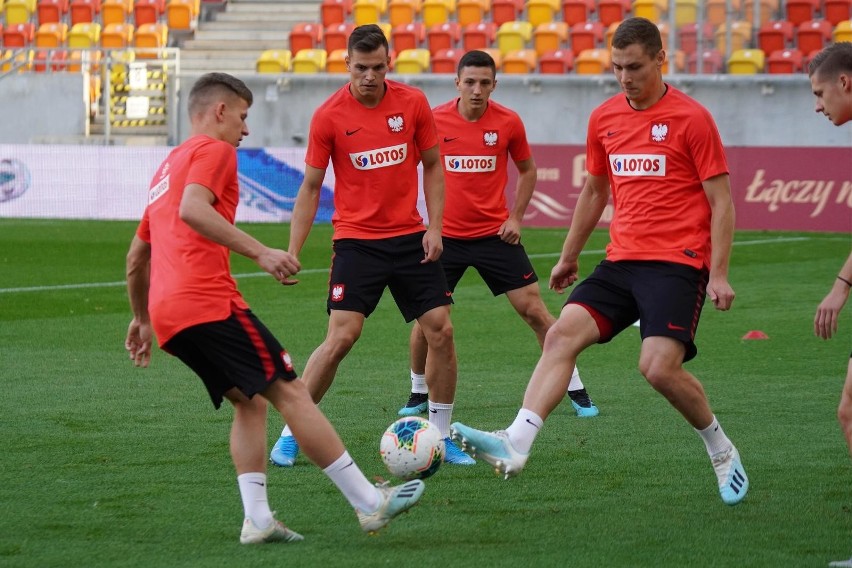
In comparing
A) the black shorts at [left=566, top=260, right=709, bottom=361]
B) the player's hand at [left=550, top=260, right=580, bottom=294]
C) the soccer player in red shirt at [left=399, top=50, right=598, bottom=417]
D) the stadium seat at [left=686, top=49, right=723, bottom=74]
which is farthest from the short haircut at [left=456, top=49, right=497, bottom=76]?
the stadium seat at [left=686, top=49, right=723, bottom=74]

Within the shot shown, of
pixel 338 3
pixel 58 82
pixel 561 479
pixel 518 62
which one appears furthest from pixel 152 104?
pixel 561 479

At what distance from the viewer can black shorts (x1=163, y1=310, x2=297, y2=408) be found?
5.09 metres

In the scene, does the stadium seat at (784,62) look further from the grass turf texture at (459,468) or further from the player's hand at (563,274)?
the player's hand at (563,274)

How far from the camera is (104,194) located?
2469 cm

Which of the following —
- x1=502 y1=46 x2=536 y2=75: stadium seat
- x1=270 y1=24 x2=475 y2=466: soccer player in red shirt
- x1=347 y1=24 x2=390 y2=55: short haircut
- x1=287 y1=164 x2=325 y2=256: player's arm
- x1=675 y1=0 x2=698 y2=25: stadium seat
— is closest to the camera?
x1=347 y1=24 x2=390 y2=55: short haircut

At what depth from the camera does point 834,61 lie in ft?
16.7

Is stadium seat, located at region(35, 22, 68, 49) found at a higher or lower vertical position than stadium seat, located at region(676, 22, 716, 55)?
lower

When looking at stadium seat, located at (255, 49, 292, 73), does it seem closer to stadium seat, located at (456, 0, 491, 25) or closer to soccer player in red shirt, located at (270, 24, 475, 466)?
stadium seat, located at (456, 0, 491, 25)

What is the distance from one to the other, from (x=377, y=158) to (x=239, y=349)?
2111mm

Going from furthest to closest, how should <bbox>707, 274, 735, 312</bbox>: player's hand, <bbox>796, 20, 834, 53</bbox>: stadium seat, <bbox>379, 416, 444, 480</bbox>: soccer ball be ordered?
<bbox>796, 20, 834, 53</bbox>: stadium seat < <bbox>707, 274, 735, 312</bbox>: player's hand < <bbox>379, 416, 444, 480</bbox>: soccer ball

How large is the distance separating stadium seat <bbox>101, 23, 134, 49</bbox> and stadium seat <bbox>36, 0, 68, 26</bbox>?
6.67 ft

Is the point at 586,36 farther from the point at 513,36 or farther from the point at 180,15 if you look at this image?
the point at 180,15

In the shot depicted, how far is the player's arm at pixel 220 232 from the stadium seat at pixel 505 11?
23780 mm

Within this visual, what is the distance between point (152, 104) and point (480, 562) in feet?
77.6
